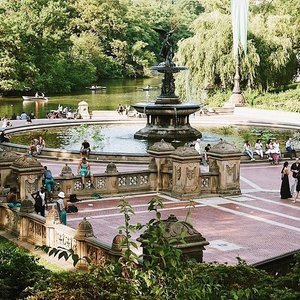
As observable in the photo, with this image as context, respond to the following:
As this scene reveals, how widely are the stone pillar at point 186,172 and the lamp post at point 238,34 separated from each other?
109ft

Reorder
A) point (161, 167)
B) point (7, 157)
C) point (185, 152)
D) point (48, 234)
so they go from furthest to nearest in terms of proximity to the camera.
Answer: point (161, 167) → point (185, 152) → point (7, 157) → point (48, 234)

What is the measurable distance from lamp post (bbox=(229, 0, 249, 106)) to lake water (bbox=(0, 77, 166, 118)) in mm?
15881

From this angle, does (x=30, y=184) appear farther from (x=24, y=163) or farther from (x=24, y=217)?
(x=24, y=217)

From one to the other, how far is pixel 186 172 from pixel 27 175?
4857 millimetres

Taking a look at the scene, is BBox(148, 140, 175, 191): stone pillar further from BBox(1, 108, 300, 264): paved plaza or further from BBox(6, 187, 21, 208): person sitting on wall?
BBox(6, 187, 21, 208): person sitting on wall

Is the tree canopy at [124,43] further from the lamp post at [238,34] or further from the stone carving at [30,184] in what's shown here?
the stone carving at [30,184]

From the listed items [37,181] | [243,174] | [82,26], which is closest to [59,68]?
[82,26]

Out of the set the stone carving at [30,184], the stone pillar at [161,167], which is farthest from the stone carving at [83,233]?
the stone pillar at [161,167]

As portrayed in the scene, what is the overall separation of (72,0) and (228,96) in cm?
6483

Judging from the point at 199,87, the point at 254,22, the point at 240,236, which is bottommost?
the point at 240,236

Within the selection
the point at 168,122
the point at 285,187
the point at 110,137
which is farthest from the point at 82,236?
the point at 110,137

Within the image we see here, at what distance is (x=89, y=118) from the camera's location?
4797cm

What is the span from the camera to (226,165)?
22.2 m

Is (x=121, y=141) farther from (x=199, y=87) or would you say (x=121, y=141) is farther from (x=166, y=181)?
(x=199, y=87)
